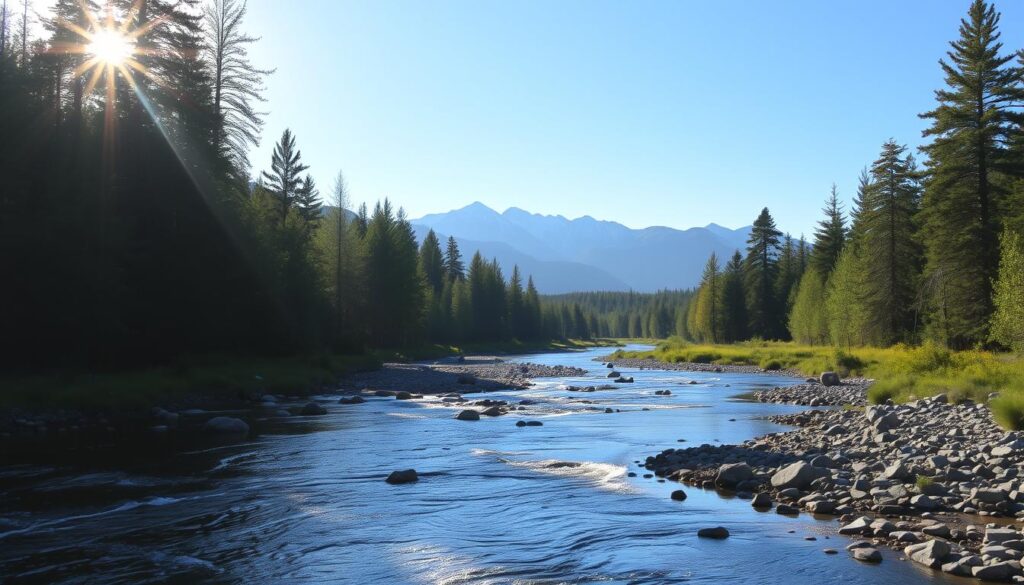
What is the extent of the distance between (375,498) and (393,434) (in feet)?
26.4

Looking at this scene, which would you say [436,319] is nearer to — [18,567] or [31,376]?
[31,376]

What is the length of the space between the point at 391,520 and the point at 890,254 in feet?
163

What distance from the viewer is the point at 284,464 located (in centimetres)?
1633

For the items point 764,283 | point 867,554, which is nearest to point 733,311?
point 764,283

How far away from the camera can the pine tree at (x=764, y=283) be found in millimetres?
91500

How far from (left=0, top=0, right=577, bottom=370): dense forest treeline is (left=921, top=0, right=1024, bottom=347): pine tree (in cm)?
3704

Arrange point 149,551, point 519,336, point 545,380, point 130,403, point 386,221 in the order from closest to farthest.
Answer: point 149,551
point 130,403
point 545,380
point 386,221
point 519,336

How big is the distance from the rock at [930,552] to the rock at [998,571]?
19.3 inches

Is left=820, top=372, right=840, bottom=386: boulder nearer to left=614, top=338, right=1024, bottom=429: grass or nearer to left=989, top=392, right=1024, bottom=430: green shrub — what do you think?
left=614, top=338, right=1024, bottom=429: grass

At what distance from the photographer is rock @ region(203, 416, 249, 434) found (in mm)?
21047

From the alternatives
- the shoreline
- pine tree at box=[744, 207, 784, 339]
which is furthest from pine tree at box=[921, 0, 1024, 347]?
pine tree at box=[744, 207, 784, 339]

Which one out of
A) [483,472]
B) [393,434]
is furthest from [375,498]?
[393,434]

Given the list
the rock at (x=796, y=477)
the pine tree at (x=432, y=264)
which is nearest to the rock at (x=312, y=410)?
the rock at (x=796, y=477)

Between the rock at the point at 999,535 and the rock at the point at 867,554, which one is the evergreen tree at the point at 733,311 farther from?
the rock at the point at 867,554
